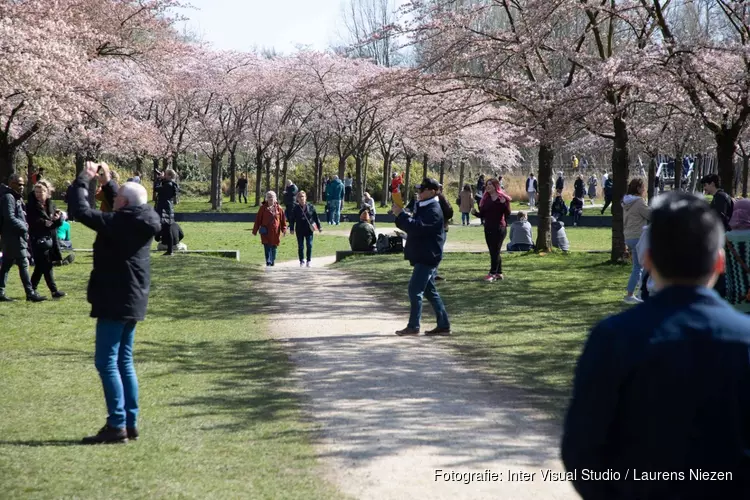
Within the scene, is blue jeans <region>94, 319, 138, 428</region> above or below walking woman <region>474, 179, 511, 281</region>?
below

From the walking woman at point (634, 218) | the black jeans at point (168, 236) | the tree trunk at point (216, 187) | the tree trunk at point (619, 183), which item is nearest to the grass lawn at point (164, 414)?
the walking woman at point (634, 218)

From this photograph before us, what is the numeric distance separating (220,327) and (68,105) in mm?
17286

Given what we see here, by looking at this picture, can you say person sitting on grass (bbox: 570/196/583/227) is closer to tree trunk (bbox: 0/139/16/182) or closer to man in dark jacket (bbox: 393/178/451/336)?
tree trunk (bbox: 0/139/16/182)

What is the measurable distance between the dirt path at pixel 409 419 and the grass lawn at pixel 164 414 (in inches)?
9.4

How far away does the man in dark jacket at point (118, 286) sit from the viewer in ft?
20.0

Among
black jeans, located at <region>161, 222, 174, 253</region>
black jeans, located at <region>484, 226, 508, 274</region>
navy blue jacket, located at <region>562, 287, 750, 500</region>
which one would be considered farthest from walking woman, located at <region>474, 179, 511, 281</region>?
navy blue jacket, located at <region>562, 287, 750, 500</region>

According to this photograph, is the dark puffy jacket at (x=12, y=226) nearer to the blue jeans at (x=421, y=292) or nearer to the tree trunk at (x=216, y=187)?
the blue jeans at (x=421, y=292)

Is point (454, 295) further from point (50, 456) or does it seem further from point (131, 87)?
point (131, 87)

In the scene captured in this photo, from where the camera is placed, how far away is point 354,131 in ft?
157

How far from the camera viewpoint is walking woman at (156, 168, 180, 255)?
20.8 m

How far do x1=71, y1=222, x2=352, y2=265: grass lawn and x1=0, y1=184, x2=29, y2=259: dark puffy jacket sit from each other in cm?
789

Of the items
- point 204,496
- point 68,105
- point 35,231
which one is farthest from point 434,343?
point 68,105

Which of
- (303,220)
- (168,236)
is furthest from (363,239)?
(168,236)

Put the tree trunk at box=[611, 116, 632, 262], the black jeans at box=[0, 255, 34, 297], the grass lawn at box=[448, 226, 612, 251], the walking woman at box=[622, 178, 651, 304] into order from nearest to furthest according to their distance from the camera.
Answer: the black jeans at box=[0, 255, 34, 297] → the walking woman at box=[622, 178, 651, 304] → the tree trunk at box=[611, 116, 632, 262] → the grass lawn at box=[448, 226, 612, 251]
